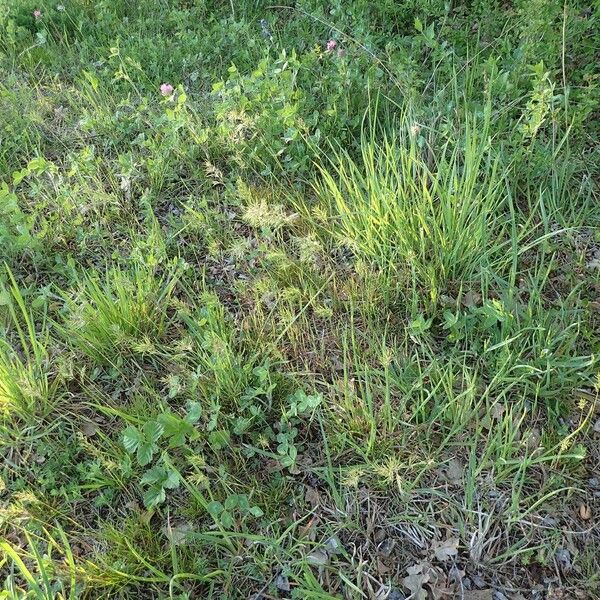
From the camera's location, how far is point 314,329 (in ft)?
7.52

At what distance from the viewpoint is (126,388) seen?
7.19ft

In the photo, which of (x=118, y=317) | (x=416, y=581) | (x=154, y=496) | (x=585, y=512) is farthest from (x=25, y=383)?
(x=585, y=512)

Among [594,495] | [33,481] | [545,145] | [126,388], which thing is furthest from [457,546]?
[545,145]

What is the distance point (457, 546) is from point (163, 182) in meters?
2.10

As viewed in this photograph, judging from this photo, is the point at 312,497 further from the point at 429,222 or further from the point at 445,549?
the point at 429,222

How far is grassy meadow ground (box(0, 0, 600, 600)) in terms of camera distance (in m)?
1.79

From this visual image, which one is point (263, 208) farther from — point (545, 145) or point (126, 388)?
point (545, 145)

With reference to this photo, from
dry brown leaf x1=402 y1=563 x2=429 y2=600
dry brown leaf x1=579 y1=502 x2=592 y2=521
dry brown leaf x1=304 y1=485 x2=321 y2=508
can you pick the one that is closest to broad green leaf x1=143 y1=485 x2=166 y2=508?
dry brown leaf x1=304 y1=485 x2=321 y2=508

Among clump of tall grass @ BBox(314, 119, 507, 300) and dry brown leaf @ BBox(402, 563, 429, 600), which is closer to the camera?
dry brown leaf @ BBox(402, 563, 429, 600)

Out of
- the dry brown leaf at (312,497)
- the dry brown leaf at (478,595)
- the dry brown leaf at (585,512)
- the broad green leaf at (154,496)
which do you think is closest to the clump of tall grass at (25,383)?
the broad green leaf at (154,496)

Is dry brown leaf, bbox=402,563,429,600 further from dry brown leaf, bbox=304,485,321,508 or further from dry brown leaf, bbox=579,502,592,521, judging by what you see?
dry brown leaf, bbox=579,502,592,521

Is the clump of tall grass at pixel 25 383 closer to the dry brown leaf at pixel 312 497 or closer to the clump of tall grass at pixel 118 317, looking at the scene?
the clump of tall grass at pixel 118 317

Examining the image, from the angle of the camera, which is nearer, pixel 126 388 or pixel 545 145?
pixel 126 388

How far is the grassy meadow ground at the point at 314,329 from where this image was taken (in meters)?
1.79
